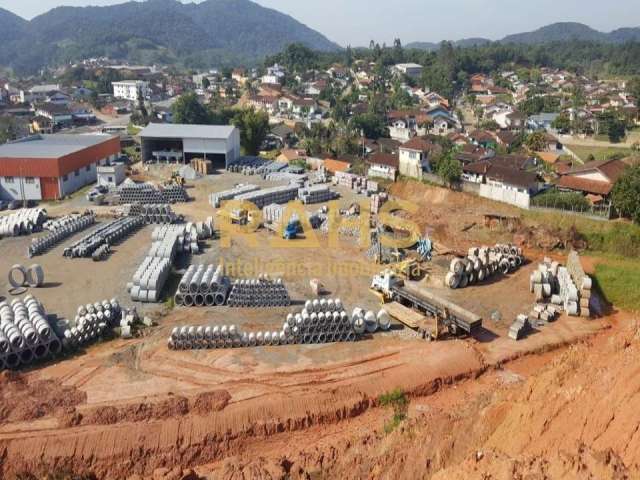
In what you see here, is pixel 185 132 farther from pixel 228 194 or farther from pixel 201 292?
pixel 201 292

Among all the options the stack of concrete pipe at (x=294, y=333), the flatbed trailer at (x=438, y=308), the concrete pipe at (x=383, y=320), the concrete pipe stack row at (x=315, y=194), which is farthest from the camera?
the concrete pipe stack row at (x=315, y=194)

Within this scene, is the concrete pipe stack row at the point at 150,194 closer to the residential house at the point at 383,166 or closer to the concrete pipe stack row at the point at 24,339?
the residential house at the point at 383,166

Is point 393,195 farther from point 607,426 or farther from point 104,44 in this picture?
point 104,44

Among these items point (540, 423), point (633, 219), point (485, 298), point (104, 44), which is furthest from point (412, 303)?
point (104, 44)

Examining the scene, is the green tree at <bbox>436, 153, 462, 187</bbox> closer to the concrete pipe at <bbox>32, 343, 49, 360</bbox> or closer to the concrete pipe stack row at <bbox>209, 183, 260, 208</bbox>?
the concrete pipe stack row at <bbox>209, 183, 260, 208</bbox>

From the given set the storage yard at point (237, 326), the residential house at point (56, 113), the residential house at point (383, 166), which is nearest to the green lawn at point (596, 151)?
the residential house at point (383, 166)

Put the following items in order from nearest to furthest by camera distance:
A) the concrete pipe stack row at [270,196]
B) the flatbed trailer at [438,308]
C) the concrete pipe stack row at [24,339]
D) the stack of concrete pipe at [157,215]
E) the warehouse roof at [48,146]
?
the concrete pipe stack row at [24,339] → the flatbed trailer at [438,308] → the stack of concrete pipe at [157,215] → the concrete pipe stack row at [270,196] → the warehouse roof at [48,146]

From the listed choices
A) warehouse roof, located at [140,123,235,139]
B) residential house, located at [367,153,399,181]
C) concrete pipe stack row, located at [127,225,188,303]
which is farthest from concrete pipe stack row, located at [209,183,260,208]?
residential house, located at [367,153,399,181]
